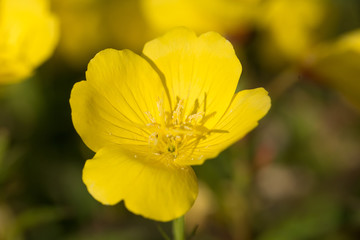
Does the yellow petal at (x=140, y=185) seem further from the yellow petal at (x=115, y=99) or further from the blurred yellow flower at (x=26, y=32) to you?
the blurred yellow flower at (x=26, y=32)

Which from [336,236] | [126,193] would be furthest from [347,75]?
[126,193]

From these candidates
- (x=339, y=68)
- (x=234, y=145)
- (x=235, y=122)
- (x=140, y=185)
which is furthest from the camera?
(x=234, y=145)

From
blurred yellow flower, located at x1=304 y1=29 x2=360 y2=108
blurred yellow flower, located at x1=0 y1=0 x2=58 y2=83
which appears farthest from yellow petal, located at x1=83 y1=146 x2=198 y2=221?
blurred yellow flower, located at x1=304 y1=29 x2=360 y2=108

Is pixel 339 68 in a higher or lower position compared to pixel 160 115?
lower

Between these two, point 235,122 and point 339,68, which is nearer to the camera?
point 235,122

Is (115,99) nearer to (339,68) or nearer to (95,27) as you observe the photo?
(339,68)

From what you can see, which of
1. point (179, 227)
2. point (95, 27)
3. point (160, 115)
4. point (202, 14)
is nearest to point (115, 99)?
point (160, 115)
